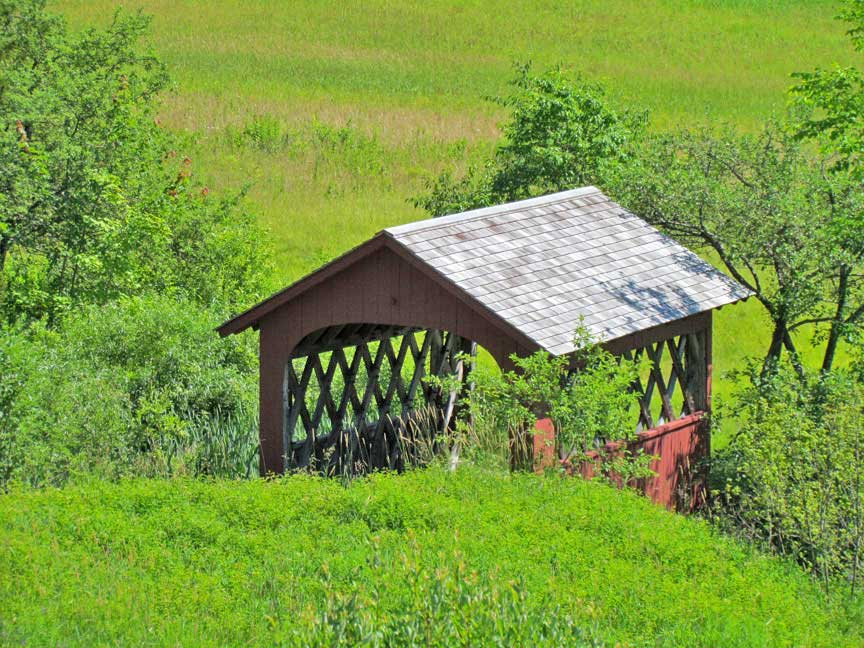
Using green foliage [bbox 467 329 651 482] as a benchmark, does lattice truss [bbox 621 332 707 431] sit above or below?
below

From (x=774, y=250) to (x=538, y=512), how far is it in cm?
709

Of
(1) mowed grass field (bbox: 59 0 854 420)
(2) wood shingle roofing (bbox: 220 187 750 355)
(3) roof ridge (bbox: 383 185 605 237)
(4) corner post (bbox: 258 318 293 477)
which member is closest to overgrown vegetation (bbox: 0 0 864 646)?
(4) corner post (bbox: 258 318 293 477)

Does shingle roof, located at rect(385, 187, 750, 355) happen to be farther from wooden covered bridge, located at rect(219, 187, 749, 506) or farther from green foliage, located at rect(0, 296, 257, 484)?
green foliage, located at rect(0, 296, 257, 484)

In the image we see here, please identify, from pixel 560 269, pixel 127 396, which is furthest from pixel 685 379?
pixel 127 396

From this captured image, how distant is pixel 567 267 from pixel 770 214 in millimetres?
4168

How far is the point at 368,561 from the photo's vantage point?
29.2 ft

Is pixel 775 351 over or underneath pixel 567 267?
underneath

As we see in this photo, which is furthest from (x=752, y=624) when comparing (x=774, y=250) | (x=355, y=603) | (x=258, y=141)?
(x=258, y=141)

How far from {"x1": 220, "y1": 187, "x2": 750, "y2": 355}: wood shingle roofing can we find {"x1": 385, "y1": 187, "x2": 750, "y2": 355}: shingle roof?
0.04 ft

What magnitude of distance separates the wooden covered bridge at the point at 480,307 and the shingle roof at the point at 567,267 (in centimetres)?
2

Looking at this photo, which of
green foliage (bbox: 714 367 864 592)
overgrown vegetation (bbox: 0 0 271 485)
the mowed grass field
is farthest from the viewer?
the mowed grass field

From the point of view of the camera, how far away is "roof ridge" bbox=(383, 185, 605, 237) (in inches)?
495

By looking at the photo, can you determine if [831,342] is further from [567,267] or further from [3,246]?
[3,246]

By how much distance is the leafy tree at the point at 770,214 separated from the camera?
15.3 m
